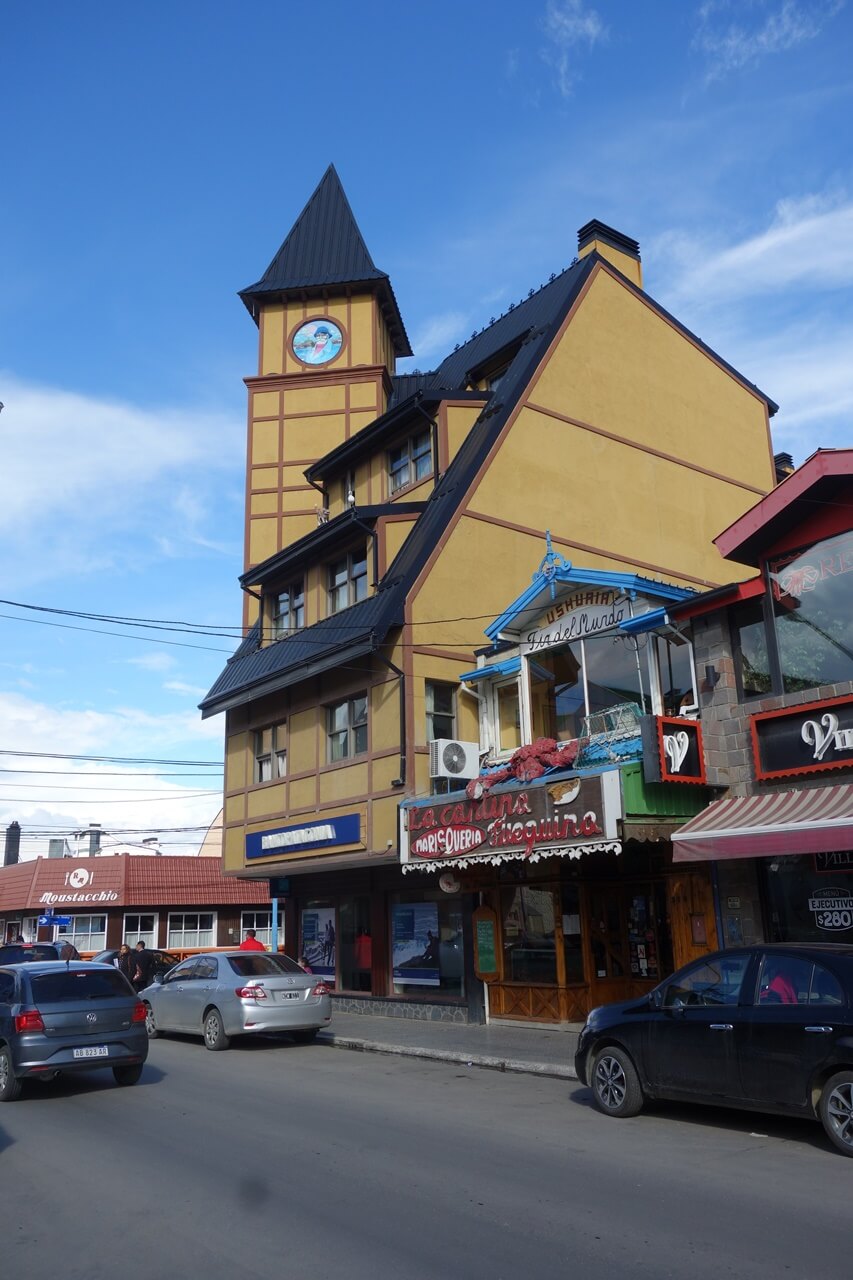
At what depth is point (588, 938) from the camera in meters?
Result: 17.2

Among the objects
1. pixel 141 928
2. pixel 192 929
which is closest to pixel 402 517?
pixel 192 929

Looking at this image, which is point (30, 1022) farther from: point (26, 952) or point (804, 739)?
point (26, 952)

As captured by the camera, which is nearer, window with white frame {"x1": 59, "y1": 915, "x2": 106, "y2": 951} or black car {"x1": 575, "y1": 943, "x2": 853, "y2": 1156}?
black car {"x1": 575, "y1": 943, "x2": 853, "y2": 1156}

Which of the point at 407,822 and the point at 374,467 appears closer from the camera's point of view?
the point at 407,822

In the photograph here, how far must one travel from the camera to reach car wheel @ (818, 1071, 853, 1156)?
7.75m

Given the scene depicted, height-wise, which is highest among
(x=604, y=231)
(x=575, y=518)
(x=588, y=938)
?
(x=604, y=231)

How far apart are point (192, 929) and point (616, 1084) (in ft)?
123

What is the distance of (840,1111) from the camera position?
7824 millimetres

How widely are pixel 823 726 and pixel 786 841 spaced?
73.9 inches

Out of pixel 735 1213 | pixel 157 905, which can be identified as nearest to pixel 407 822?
pixel 735 1213

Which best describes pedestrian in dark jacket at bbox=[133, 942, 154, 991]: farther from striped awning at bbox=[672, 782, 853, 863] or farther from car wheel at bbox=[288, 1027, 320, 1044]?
striped awning at bbox=[672, 782, 853, 863]

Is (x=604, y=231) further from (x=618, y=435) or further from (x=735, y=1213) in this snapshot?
(x=735, y=1213)

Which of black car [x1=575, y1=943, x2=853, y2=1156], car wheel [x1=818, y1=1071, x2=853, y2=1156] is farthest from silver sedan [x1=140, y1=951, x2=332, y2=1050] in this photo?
car wheel [x1=818, y1=1071, x2=853, y2=1156]

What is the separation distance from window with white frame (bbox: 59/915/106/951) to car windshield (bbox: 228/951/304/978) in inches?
1159
